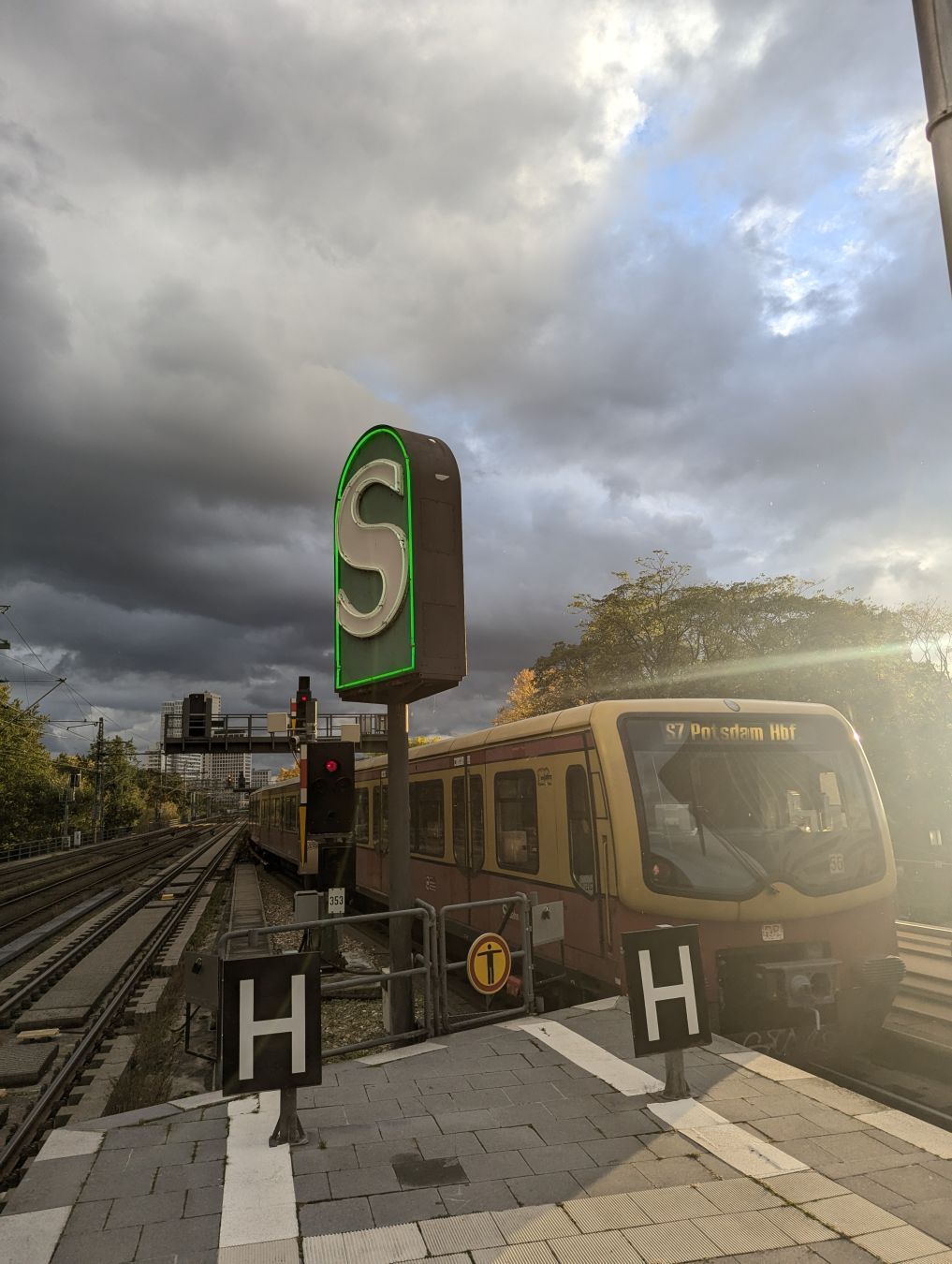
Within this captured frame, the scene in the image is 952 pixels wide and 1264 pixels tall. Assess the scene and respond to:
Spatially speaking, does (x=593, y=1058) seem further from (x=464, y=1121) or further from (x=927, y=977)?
(x=927, y=977)

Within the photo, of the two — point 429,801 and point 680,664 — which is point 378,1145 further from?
point 680,664

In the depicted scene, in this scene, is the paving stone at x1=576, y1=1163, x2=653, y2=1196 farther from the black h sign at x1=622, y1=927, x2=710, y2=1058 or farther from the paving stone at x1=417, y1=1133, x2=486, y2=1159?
the black h sign at x1=622, y1=927, x2=710, y2=1058

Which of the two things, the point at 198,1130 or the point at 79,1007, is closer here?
the point at 198,1130

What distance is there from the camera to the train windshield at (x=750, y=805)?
6.80 meters

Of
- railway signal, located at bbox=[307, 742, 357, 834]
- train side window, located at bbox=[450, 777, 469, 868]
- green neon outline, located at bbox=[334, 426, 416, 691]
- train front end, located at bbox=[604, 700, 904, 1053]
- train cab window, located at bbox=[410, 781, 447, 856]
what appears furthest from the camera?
train cab window, located at bbox=[410, 781, 447, 856]

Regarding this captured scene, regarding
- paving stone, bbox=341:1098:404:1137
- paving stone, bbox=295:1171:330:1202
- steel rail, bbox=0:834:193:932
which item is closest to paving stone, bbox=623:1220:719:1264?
paving stone, bbox=295:1171:330:1202

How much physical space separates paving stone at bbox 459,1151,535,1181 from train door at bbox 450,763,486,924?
554 cm

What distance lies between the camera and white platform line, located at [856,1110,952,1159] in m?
4.25

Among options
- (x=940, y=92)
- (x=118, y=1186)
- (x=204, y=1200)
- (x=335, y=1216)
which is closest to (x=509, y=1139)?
(x=335, y=1216)

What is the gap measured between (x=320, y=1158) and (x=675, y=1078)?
208 cm

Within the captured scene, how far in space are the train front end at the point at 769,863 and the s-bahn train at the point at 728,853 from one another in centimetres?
1

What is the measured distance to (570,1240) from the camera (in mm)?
3441

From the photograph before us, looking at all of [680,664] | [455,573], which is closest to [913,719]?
[680,664]

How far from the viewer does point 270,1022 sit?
176 inches
